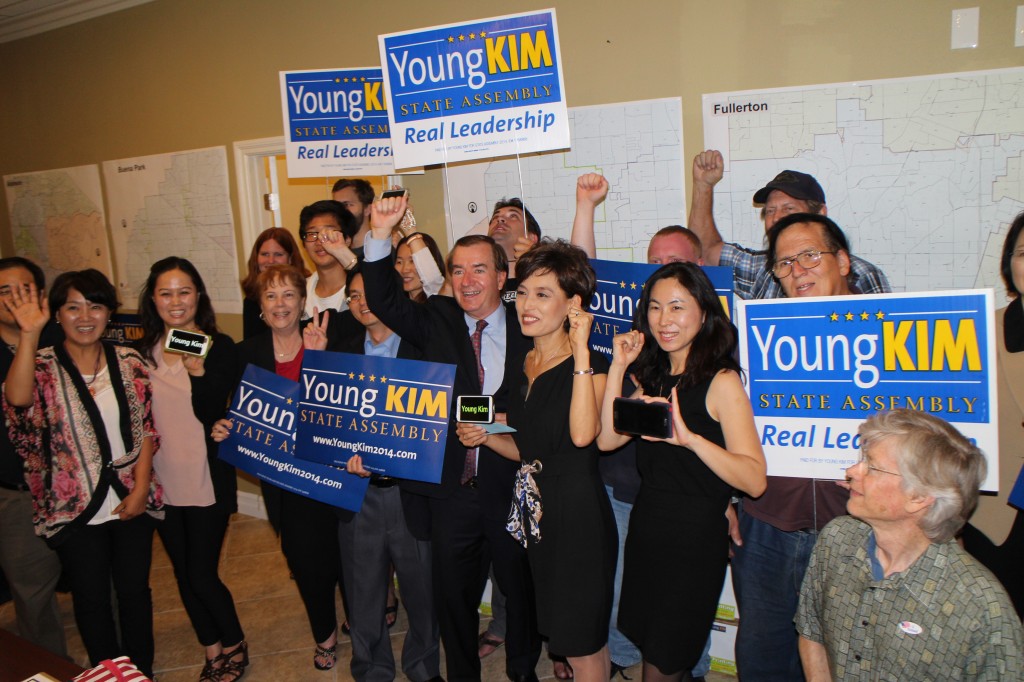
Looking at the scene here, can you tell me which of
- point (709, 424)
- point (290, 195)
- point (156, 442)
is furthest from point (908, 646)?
point (290, 195)

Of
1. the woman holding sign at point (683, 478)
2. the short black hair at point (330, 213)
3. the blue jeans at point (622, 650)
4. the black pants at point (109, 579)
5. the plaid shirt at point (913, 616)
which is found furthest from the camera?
the short black hair at point (330, 213)

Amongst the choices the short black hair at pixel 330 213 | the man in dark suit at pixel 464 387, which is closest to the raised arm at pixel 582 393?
the man in dark suit at pixel 464 387

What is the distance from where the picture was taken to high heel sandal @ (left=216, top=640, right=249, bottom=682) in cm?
369

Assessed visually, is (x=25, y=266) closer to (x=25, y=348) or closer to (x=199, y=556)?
(x=25, y=348)

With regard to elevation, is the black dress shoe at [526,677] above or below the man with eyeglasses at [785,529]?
below

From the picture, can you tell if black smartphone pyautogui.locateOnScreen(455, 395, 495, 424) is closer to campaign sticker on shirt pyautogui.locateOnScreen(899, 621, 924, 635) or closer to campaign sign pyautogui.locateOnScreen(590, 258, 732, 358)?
campaign sign pyautogui.locateOnScreen(590, 258, 732, 358)

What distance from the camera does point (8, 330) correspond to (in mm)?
3432

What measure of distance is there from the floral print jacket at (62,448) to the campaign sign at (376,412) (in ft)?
2.81

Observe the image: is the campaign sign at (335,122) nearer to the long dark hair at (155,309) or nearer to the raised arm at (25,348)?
the long dark hair at (155,309)

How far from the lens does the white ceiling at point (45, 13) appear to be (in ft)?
20.3

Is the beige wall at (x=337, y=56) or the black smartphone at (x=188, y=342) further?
the beige wall at (x=337, y=56)

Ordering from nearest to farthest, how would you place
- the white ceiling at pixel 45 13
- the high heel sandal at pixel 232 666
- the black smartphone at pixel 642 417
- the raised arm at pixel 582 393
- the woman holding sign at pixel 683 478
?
the black smartphone at pixel 642 417 < the woman holding sign at pixel 683 478 < the raised arm at pixel 582 393 < the high heel sandal at pixel 232 666 < the white ceiling at pixel 45 13

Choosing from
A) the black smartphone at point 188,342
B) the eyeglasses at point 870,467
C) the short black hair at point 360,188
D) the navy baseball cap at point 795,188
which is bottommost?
the eyeglasses at point 870,467

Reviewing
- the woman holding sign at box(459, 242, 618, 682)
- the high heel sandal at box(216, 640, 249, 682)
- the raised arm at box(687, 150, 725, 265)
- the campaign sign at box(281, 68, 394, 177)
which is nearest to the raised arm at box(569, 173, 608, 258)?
the raised arm at box(687, 150, 725, 265)
